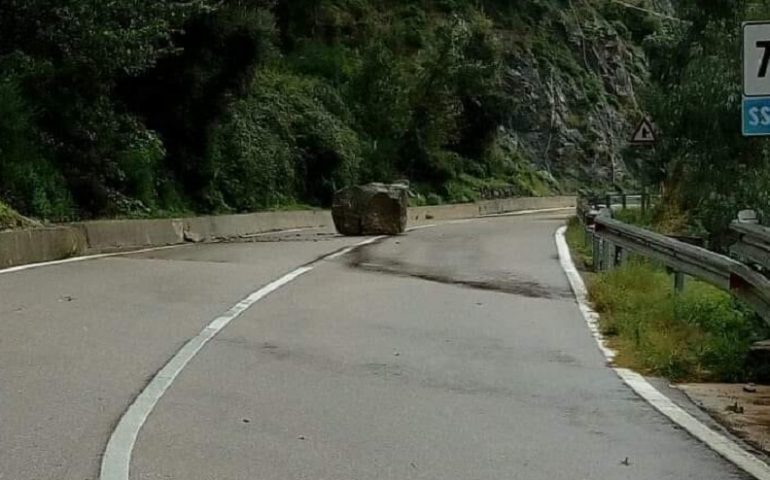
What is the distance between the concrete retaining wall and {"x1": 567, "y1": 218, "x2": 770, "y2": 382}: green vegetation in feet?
26.9

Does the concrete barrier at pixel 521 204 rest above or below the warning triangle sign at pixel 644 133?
below

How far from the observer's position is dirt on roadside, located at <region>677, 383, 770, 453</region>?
26.5ft

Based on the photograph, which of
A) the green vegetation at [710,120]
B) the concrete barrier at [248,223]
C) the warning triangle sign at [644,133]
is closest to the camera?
the green vegetation at [710,120]

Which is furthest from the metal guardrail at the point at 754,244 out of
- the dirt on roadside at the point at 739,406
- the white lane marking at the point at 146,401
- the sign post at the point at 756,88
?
the white lane marking at the point at 146,401

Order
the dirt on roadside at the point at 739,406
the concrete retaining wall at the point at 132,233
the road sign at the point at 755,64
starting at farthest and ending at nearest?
the concrete retaining wall at the point at 132,233 → the road sign at the point at 755,64 → the dirt on roadside at the point at 739,406

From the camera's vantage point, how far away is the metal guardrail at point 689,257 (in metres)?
9.54

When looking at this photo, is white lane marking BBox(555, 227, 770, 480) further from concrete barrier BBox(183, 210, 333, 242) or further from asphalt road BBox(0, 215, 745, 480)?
concrete barrier BBox(183, 210, 333, 242)

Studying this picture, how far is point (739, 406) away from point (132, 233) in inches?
642

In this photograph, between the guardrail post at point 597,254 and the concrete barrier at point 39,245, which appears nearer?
the concrete barrier at point 39,245

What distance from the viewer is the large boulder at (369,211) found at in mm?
30406

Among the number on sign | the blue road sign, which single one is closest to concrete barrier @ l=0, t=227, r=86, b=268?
the blue road sign

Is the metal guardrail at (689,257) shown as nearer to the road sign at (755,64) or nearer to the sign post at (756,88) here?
the sign post at (756,88)

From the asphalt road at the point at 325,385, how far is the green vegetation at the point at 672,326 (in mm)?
424

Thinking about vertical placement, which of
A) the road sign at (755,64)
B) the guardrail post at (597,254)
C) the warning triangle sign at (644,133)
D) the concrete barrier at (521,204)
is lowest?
the concrete barrier at (521,204)
